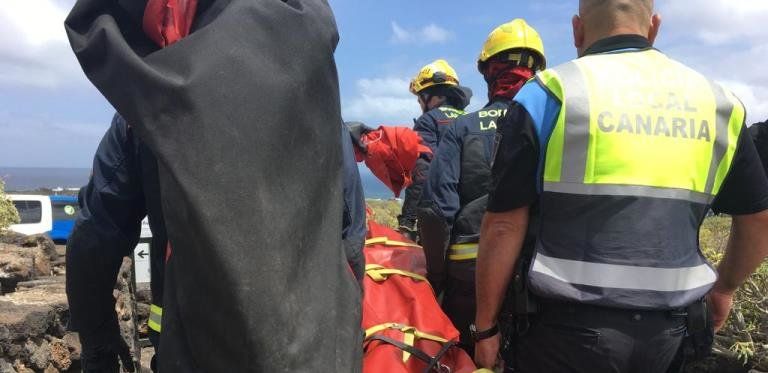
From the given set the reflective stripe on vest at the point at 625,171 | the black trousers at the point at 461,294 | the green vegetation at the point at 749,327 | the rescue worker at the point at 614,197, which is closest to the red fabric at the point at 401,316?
the black trousers at the point at 461,294

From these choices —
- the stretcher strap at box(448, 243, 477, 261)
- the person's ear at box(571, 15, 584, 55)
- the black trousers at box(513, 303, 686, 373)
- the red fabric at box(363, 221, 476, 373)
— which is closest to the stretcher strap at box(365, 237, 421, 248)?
the red fabric at box(363, 221, 476, 373)

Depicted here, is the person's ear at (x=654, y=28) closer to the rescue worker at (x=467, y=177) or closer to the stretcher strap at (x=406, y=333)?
the rescue worker at (x=467, y=177)

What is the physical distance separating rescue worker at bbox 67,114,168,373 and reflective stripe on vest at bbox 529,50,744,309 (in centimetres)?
128

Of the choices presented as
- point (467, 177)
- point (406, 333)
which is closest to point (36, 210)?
point (467, 177)

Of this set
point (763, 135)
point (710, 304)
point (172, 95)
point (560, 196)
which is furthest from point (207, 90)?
point (763, 135)

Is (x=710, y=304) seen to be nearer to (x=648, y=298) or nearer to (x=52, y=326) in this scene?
(x=648, y=298)

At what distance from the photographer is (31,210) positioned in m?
14.8

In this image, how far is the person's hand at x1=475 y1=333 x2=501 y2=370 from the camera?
2225mm

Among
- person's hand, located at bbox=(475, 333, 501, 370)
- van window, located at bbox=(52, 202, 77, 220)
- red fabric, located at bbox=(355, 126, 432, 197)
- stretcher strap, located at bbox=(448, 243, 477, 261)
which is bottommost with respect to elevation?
van window, located at bbox=(52, 202, 77, 220)

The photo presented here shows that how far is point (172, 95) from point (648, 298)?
5.16 ft

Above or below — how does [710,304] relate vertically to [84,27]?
below

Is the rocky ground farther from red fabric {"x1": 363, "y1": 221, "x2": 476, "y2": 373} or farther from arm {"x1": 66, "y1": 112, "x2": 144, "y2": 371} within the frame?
red fabric {"x1": 363, "y1": 221, "x2": 476, "y2": 373}

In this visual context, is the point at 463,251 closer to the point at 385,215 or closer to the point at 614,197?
the point at 614,197

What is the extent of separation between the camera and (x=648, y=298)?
1914 mm
